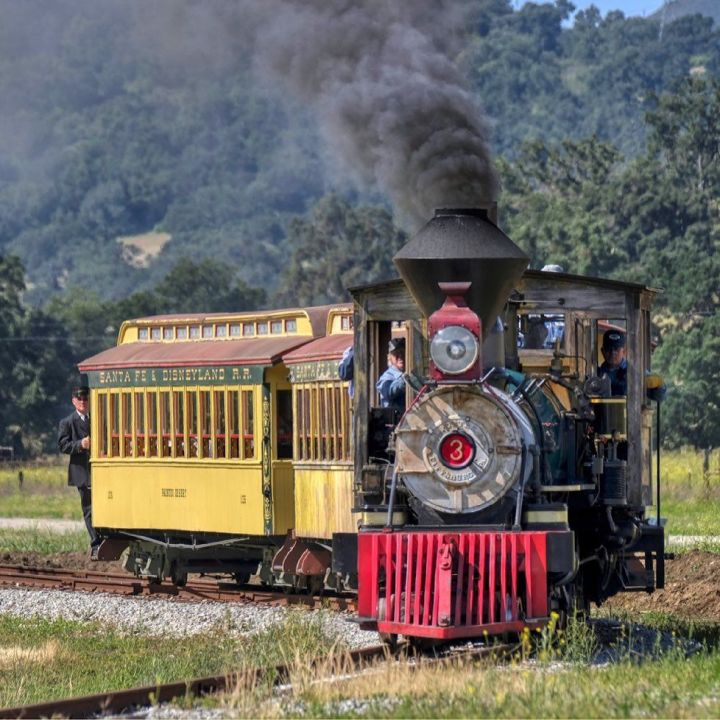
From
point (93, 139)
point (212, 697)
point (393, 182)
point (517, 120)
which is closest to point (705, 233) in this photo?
point (393, 182)

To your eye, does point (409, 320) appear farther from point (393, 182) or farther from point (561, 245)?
point (561, 245)

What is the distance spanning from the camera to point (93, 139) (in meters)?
184

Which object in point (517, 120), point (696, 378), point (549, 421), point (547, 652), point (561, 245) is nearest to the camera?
point (547, 652)

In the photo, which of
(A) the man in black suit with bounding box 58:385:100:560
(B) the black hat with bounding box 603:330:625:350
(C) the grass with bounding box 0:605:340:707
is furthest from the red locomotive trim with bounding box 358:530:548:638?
(A) the man in black suit with bounding box 58:385:100:560

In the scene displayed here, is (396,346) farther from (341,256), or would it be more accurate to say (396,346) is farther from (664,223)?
(341,256)

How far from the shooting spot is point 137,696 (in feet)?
31.6

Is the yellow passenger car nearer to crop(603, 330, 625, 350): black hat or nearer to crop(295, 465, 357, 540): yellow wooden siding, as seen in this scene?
crop(295, 465, 357, 540): yellow wooden siding

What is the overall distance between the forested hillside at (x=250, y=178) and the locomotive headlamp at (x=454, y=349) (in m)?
3.26

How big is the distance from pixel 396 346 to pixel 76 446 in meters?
8.12

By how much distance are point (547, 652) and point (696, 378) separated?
3175cm

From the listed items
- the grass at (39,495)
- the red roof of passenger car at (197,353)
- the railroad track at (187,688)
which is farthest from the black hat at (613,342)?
the grass at (39,495)

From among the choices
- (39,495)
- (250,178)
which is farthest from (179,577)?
(250,178)

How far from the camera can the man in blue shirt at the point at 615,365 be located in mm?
12867

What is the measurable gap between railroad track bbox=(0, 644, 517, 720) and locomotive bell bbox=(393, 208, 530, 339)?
219cm
